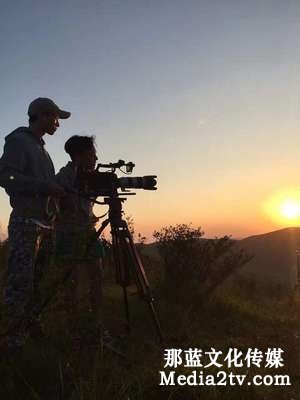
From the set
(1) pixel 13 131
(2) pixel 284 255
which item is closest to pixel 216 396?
(1) pixel 13 131

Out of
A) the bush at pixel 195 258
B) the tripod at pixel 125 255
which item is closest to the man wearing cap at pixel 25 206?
the tripod at pixel 125 255

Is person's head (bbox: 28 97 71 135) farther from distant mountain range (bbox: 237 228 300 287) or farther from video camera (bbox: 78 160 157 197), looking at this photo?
distant mountain range (bbox: 237 228 300 287)

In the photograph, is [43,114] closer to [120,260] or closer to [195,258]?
[120,260]

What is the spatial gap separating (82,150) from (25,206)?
4.36 feet

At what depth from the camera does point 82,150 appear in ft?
20.3

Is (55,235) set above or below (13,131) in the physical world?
below

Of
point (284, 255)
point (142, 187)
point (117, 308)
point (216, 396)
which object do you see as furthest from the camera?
point (284, 255)

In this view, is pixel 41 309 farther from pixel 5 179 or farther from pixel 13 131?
pixel 13 131

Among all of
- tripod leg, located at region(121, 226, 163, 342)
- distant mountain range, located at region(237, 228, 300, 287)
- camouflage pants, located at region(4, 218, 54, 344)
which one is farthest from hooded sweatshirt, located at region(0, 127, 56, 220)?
distant mountain range, located at region(237, 228, 300, 287)

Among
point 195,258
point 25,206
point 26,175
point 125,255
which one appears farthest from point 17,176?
point 195,258

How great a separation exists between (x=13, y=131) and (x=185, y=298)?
4.42 metres

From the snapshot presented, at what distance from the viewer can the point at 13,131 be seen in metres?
5.24

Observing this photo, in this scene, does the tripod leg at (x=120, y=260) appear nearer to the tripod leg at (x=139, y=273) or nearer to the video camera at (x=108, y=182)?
the tripod leg at (x=139, y=273)

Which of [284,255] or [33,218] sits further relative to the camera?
[284,255]
